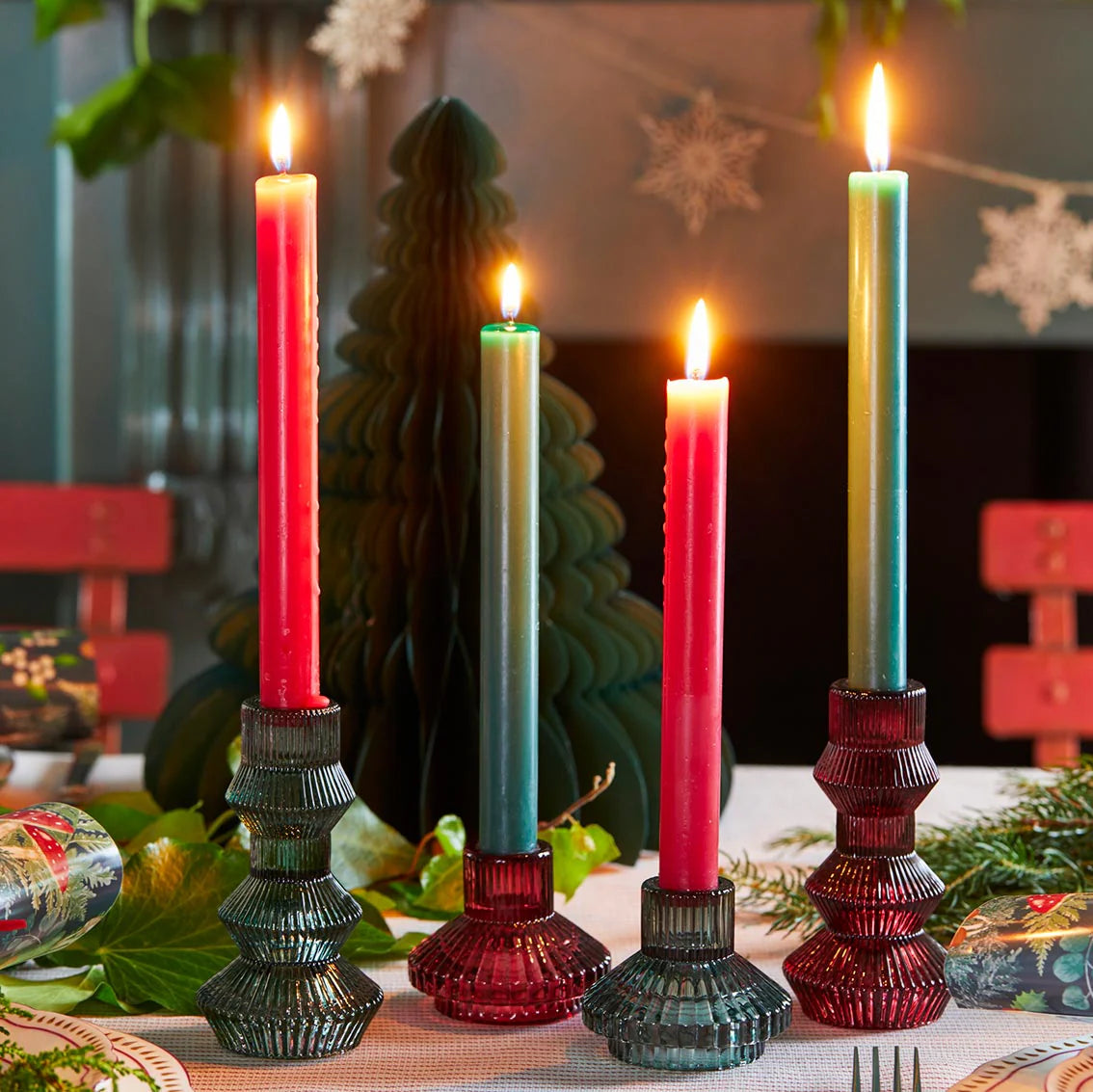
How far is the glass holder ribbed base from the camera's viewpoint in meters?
0.47

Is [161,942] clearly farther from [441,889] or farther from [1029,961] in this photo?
[1029,961]

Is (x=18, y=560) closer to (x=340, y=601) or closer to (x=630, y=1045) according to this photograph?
(x=340, y=601)

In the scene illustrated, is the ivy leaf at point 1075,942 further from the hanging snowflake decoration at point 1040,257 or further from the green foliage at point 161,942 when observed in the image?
the hanging snowflake decoration at point 1040,257

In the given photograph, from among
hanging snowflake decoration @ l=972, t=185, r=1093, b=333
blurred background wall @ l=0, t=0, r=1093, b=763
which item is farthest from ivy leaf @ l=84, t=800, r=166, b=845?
Answer: hanging snowflake decoration @ l=972, t=185, r=1093, b=333

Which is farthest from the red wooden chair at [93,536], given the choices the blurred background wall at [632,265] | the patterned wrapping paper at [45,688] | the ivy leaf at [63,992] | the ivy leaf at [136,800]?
the blurred background wall at [632,265]

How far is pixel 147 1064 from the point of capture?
402 mm

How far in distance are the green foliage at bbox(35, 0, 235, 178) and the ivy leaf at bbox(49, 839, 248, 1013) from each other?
69.7 inches

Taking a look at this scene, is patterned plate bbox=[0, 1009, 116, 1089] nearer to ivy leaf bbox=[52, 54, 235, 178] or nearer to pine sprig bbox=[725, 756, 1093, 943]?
pine sprig bbox=[725, 756, 1093, 943]

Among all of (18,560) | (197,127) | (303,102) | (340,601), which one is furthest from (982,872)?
(303,102)

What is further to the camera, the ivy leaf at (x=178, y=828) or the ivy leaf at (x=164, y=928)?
the ivy leaf at (x=178, y=828)

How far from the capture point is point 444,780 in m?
0.66

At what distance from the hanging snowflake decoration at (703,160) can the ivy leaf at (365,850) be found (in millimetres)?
2200

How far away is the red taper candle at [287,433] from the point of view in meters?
0.43

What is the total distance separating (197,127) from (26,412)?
87cm
